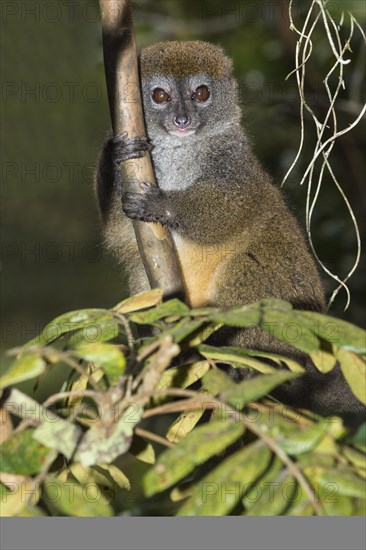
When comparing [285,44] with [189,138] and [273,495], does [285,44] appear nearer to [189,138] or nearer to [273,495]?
[189,138]

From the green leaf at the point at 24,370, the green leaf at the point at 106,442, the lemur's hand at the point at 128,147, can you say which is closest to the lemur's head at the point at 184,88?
the lemur's hand at the point at 128,147

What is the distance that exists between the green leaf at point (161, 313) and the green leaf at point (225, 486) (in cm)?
49

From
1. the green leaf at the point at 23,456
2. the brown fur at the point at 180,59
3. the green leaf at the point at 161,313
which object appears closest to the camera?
the green leaf at the point at 23,456

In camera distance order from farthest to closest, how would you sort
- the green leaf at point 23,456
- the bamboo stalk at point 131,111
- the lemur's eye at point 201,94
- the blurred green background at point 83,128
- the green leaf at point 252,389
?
1. the blurred green background at point 83,128
2. the lemur's eye at point 201,94
3. the bamboo stalk at point 131,111
4. the green leaf at point 23,456
5. the green leaf at point 252,389

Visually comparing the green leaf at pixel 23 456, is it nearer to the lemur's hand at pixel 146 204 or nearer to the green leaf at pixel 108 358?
the green leaf at pixel 108 358

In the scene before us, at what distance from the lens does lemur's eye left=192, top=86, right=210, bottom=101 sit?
5.47 m

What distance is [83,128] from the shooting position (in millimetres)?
7793

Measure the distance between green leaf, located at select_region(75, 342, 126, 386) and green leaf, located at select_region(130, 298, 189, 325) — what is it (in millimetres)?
229

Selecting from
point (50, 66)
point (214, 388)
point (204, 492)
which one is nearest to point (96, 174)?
point (50, 66)

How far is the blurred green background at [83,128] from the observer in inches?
287

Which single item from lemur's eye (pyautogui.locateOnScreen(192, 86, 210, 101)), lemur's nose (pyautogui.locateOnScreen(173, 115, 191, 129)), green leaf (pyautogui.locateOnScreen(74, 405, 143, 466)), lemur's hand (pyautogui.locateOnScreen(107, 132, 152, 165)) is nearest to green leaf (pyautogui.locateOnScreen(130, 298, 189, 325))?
green leaf (pyautogui.locateOnScreen(74, 405, 143, 466))

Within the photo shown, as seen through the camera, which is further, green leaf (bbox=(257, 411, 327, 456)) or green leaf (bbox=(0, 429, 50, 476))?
green leaf (bbox=(0, 429, 50, 476))

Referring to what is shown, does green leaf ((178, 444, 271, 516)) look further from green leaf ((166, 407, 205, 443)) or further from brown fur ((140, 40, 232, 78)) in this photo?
brown fur ((140, 40, 232, 78))

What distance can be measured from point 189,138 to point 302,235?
3.25 ft
